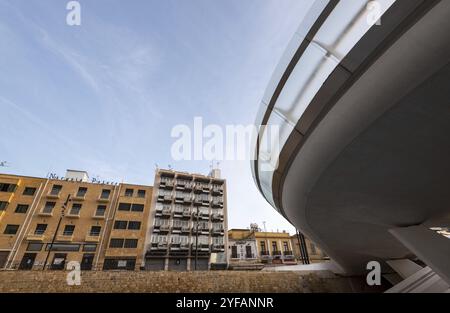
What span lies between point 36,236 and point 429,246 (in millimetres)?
37976

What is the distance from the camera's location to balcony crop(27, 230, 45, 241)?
2763cm

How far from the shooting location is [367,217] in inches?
307

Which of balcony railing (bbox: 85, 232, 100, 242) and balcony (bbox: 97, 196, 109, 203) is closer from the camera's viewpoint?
balcony railing (bbox: 85, 232, 100, 242)

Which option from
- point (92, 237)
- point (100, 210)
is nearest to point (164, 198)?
point (100, 210)

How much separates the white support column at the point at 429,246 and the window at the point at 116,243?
32.0 m

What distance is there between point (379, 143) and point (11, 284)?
19024mm

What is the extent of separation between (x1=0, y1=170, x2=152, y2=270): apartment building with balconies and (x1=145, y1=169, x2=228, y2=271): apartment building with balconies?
304 cm

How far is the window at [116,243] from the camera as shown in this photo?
3003 cm

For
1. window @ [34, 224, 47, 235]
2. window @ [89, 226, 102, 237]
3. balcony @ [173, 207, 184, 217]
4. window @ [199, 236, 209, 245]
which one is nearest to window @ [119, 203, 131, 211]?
window @ [89, 226, 102, 237]

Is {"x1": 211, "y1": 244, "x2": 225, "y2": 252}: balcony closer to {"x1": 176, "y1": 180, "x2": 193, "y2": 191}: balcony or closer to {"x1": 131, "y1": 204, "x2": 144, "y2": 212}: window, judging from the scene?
{"x1": 176, "y1": 180, "x2": 193, "y2": 191}: balcony

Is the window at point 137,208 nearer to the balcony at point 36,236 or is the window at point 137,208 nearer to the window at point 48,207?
the window at point 48,207

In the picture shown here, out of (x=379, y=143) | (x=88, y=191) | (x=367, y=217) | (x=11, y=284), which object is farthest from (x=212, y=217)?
(x=379, y=143)
